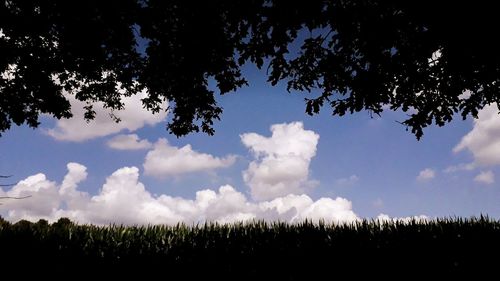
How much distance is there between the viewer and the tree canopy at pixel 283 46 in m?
7.04

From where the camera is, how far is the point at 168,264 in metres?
6.48

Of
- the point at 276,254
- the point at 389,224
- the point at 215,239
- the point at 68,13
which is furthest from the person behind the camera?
the point at 68,13

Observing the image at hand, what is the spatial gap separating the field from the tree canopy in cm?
306

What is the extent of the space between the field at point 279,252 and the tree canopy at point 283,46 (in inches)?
121

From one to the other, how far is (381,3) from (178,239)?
6030 millimetres

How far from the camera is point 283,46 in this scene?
27.6ft

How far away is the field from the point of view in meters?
6.20

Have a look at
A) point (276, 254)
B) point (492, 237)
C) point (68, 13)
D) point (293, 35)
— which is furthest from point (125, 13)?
point (492, 237)

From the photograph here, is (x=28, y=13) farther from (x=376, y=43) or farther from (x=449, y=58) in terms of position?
(x=449, y=58)

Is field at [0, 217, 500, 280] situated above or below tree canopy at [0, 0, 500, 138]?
below

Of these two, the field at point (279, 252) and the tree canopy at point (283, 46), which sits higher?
the tree canopy at point (283, 46)

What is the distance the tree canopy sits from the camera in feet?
23.1

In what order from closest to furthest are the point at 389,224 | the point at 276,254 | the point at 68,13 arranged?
the point at 276,254 < the point at 389,224 < the point at 68,13

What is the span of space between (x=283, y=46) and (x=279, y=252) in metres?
4.36
